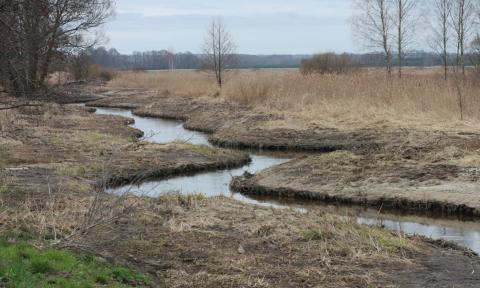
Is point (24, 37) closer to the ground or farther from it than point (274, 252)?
farther from it

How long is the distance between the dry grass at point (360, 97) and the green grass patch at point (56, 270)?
16.5 metres

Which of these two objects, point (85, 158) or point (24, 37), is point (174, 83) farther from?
point (24, 37)

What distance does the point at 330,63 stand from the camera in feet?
147

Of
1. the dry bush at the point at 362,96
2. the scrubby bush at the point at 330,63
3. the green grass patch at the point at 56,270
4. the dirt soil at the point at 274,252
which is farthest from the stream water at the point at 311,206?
the scrubby bush at the point at 330,63

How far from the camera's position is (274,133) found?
24.0 m

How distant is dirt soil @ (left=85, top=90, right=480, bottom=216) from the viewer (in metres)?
13.4

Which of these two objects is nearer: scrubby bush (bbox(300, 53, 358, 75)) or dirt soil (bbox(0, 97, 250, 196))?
dirt soil (bbox(0, 97, 250, 196))

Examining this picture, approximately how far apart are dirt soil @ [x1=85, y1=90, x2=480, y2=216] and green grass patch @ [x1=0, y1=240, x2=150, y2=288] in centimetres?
757

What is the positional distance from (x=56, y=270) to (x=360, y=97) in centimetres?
2166

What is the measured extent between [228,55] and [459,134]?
2942 centimetres

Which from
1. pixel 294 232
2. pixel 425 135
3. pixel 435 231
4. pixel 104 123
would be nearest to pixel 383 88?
pixel 425 135

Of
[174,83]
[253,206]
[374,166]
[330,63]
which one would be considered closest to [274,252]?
[253,206]

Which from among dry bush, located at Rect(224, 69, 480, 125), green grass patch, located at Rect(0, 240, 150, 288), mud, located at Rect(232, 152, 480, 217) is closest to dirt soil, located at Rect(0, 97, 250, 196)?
mud, located at Rect(232, 152, 480, 217)

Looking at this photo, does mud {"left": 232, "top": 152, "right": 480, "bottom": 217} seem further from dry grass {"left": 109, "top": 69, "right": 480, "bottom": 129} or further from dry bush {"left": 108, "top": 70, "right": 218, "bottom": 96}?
dry bush {"left": 108, "top": 70, "right": 218, "bottom": 96}
